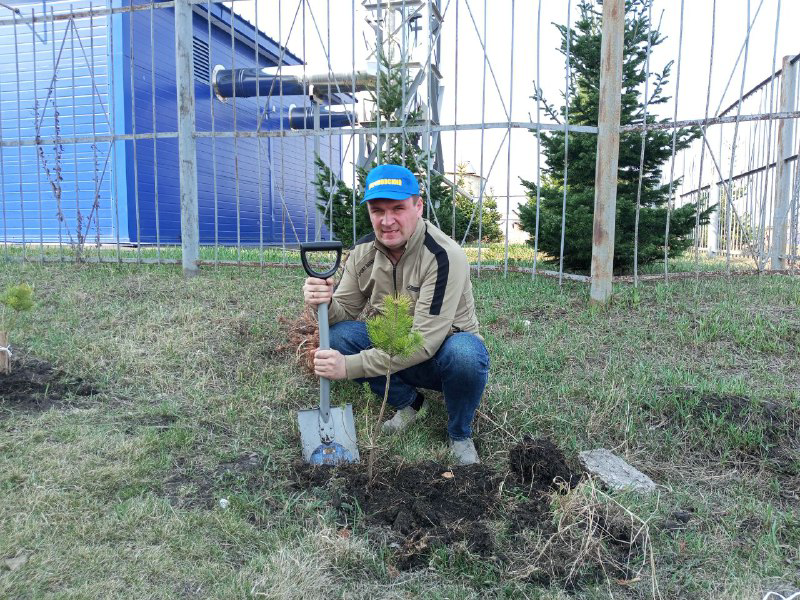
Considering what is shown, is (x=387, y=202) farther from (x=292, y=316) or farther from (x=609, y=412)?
(x=292, y=316)

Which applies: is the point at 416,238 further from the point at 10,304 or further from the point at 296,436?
the point at 10,304

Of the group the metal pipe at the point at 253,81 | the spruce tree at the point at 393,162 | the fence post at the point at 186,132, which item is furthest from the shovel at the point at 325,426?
the metal pipe at the point at 253,81

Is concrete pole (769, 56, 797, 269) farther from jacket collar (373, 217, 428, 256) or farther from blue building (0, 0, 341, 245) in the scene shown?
blue building (0, 0, 341, 245)

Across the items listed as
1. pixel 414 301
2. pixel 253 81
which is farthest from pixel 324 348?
pixel 253 81

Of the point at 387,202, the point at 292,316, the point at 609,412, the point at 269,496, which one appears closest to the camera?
the point at 269,496

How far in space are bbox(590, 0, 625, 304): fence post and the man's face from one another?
2361 mm

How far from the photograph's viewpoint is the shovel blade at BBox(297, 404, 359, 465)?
2.72m

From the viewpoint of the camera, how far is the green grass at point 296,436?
2002mm

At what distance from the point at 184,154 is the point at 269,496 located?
171 inches

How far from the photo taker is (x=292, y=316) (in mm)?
4594

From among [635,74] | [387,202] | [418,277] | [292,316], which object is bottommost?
[292,316]

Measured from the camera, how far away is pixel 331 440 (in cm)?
277

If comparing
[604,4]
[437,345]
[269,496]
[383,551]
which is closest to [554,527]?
[383,551]

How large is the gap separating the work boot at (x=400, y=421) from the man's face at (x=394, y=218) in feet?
3.07
